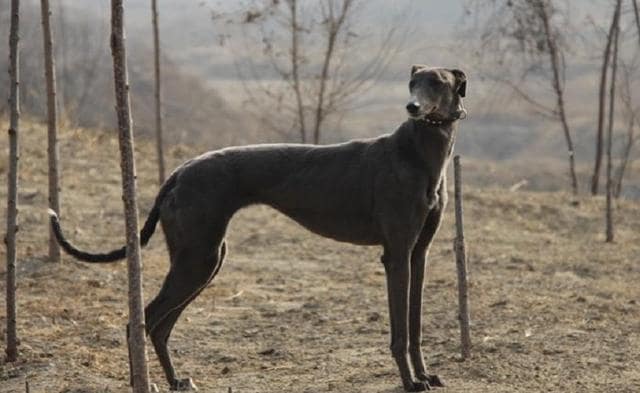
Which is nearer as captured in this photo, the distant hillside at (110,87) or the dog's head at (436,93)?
the dog's head at (436,93)

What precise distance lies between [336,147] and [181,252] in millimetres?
1159

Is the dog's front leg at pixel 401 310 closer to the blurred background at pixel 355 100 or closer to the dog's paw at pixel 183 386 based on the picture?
the dog's paw at pixel 183 386

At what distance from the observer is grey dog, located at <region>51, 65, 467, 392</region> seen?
7074mm

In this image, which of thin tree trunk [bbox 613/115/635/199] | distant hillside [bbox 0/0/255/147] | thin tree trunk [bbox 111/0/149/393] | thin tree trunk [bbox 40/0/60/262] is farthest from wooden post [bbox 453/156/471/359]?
distant hillside [bbox 0/0/255/147]

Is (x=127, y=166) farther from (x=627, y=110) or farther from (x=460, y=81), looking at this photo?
(x=627, y=110)

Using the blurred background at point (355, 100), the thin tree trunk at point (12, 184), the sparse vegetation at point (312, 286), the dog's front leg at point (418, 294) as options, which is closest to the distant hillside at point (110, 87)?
the blurred background at point (355, 100)

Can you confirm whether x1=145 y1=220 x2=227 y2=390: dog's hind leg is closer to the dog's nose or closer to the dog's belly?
the dog's belly

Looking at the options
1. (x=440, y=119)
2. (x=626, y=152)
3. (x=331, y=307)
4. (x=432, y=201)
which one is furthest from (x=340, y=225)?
(x=626, y=152)

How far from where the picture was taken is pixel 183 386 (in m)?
7.43

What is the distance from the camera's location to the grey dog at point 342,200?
23.2 feet

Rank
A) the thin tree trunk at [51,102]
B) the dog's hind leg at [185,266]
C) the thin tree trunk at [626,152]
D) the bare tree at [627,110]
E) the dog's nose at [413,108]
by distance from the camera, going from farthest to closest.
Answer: the thin tree trunk at [626,152], the bare tree at [627,110], the thin tree trunk at [51,102], the dog's hind leg at [185,266], the dog's nose at [413,108]

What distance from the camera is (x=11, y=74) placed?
7859 millimetres

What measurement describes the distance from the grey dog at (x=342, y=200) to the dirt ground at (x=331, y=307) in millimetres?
516

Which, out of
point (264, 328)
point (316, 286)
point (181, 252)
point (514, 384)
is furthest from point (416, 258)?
point (316, 286)
